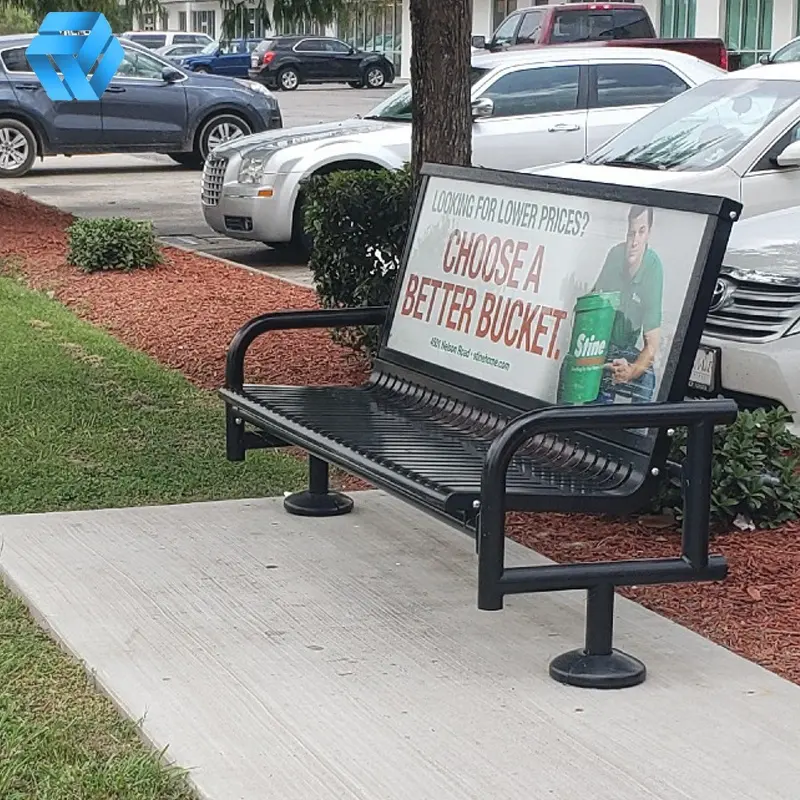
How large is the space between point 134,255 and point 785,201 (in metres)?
5.22

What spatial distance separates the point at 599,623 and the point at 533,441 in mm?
917

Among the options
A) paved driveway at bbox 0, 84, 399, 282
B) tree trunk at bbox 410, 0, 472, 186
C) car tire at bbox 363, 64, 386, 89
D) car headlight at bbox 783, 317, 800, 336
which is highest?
tree trunk at bbox 410, 0, 472, 186

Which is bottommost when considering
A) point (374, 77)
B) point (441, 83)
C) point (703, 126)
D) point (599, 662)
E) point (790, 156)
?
point (374, 77)

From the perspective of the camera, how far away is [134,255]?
1230 cm

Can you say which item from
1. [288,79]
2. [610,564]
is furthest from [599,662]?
[288,79]

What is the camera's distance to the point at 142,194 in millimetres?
19312

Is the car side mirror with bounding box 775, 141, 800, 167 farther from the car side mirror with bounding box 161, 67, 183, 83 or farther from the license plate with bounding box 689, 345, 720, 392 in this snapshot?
the car side mirror with bounding box 161, 67, 183, 83

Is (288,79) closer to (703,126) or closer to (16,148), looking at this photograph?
(16,148)

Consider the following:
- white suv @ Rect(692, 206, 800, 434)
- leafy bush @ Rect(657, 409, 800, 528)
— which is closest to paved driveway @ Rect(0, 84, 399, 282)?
white suv @ Rect(692, 206, 800, 434)

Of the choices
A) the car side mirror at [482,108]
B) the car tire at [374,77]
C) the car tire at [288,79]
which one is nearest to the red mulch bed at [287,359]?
the car side mirror at [482,108]

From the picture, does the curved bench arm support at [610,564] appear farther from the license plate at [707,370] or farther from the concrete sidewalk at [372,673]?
the license plate at [707,370]

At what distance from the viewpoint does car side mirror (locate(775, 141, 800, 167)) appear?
31.0 ft

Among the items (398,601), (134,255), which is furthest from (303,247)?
(398,601)

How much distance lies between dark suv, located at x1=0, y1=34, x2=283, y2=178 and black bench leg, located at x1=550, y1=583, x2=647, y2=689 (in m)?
17.2
